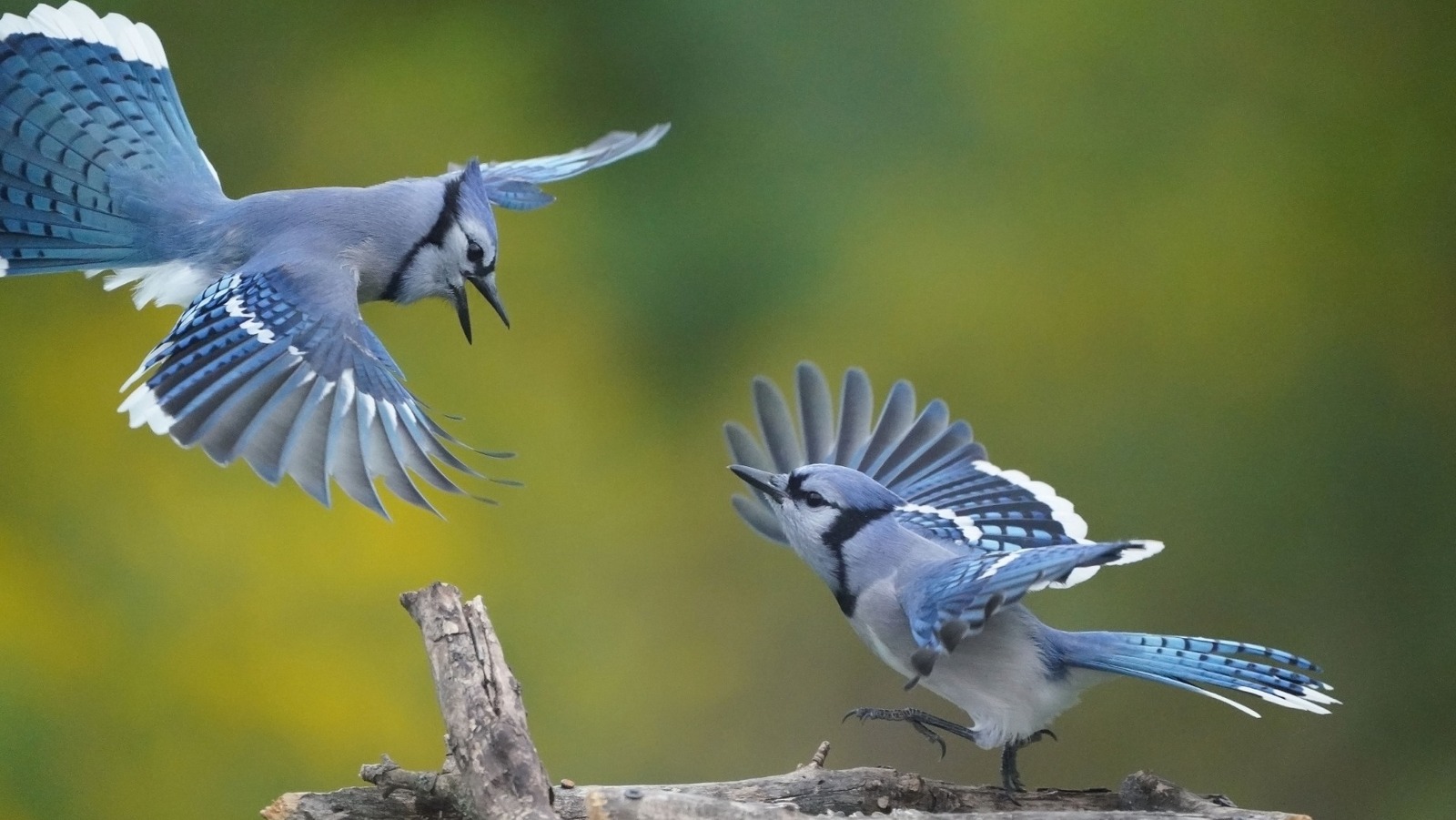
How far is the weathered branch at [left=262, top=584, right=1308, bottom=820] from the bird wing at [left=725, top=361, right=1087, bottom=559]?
527 mm

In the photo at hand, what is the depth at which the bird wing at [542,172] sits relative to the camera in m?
2.49

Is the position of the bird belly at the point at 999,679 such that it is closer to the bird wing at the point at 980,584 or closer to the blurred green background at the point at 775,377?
the bird wing at the point at 980,584

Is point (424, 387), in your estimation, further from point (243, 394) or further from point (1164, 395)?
point (1164, 395)

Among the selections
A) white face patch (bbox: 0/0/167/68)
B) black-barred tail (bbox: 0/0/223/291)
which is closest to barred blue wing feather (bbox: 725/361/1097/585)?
black-barred tail (bbox: 0/0/223/291)

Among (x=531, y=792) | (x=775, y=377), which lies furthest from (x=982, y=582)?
(x=775, y=377)

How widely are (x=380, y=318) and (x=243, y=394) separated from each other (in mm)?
1338

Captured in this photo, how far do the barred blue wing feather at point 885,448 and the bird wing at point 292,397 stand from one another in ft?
2.03

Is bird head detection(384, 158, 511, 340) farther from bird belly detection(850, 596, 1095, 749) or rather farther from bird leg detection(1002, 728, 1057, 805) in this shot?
bird leg detection(1002, 728, 1057, 805)

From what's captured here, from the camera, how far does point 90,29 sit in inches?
83.3

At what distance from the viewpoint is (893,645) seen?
190cm

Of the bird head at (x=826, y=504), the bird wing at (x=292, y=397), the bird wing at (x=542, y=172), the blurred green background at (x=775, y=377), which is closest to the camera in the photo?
the bird wing at (x=292, y=397)

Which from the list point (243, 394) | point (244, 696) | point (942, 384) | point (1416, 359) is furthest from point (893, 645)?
point (1416, 359)

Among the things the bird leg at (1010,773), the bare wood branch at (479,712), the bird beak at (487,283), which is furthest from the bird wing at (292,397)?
the bird leg at (1010,773)

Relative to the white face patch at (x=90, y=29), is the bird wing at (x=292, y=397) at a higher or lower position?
lower
